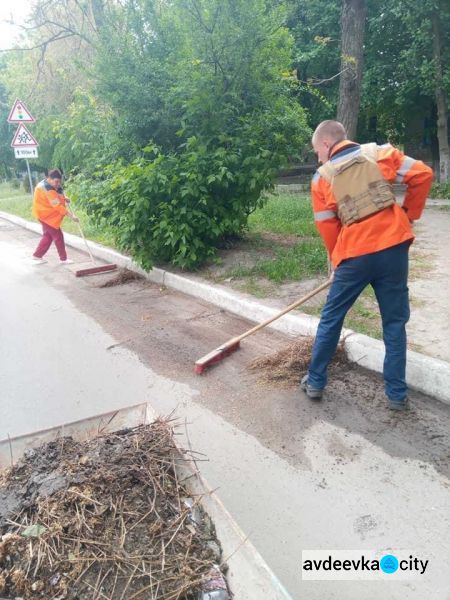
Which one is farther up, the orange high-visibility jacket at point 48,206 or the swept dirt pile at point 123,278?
the orange high-visibility jacket at point 48,206

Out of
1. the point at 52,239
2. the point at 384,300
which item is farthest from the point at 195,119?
the point at 384,300

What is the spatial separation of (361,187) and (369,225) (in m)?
0.25

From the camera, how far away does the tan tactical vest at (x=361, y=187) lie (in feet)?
10.4

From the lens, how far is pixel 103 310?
6.33 m

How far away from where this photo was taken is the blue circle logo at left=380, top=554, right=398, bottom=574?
228cm

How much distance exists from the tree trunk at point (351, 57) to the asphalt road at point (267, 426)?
3.86 m

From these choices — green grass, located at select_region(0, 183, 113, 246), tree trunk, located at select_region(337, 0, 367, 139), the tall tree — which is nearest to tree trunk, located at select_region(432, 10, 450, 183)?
the tall tree

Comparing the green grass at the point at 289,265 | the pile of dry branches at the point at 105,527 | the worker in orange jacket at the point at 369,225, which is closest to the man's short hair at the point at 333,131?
the worker in orange jacket at the point at 369,225

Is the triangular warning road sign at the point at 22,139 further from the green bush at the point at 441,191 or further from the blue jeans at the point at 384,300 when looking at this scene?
the blue jeans at the point at 384,300

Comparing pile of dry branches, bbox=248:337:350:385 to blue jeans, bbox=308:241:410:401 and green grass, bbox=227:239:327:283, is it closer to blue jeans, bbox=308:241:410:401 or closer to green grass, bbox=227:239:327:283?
blue jeans, bbox=308:241:410:401

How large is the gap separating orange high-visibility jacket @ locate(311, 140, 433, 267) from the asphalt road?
1.21m

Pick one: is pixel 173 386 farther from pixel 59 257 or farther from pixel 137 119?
pixel 59 257

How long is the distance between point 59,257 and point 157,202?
12.1 feet

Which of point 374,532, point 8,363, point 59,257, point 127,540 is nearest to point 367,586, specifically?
point 374,532
